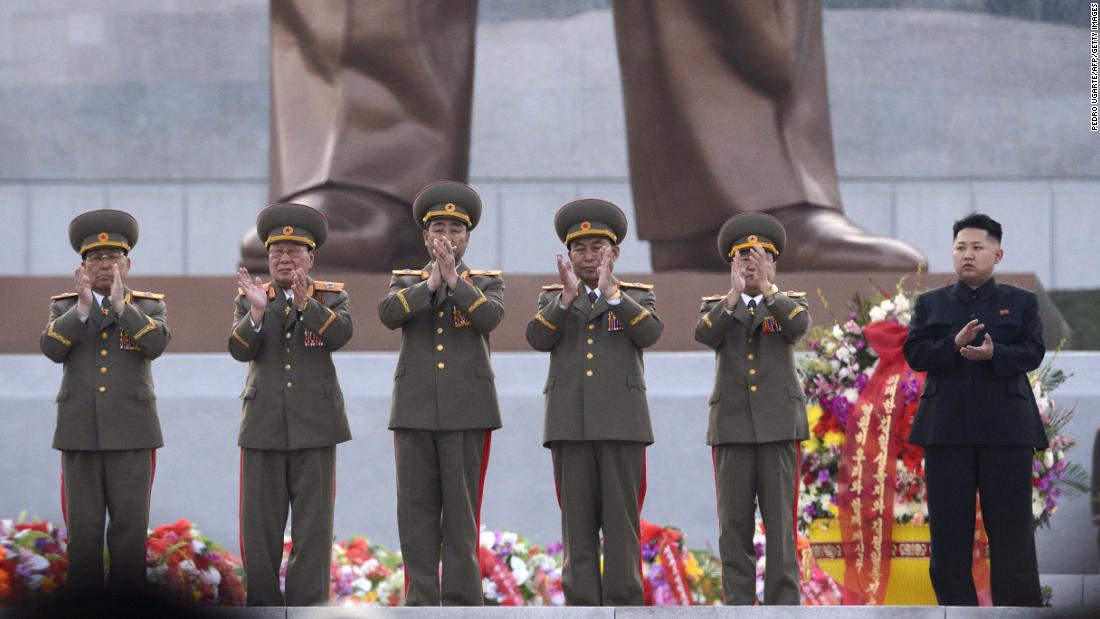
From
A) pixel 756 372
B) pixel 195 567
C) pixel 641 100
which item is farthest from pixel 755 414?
pixel 641 100

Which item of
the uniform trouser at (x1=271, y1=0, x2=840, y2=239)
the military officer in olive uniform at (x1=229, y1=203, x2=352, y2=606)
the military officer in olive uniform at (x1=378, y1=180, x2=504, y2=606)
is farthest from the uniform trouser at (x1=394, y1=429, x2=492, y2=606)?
the uniform trouser at (x1=271, y1=0, x2=840, y2=239)

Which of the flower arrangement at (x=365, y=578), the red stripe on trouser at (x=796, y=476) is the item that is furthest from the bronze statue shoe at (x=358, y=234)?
the red stripe on trouser at (x=796, y=476)

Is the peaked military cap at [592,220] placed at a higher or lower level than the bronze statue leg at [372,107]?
lower

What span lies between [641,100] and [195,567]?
3493mm

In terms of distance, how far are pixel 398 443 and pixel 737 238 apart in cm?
127

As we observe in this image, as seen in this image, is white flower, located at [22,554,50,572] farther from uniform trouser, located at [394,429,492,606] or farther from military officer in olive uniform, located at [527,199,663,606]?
military officer in olive uniform, located at [527,199,663,606]

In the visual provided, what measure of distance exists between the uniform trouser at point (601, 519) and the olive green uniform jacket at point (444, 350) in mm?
298

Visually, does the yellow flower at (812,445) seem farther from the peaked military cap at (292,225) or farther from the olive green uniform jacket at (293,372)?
the peaked military cap at (292,225)

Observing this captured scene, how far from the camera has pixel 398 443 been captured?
504cm

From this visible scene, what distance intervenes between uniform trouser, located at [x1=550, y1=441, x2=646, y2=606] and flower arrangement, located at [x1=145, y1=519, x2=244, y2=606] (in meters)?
1.16

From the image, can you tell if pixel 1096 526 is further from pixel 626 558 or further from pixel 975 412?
pixel 626 558

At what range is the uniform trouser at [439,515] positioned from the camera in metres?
4.89

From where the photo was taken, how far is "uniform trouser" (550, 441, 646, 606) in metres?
4.88

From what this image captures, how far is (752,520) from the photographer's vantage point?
16.6 ft
